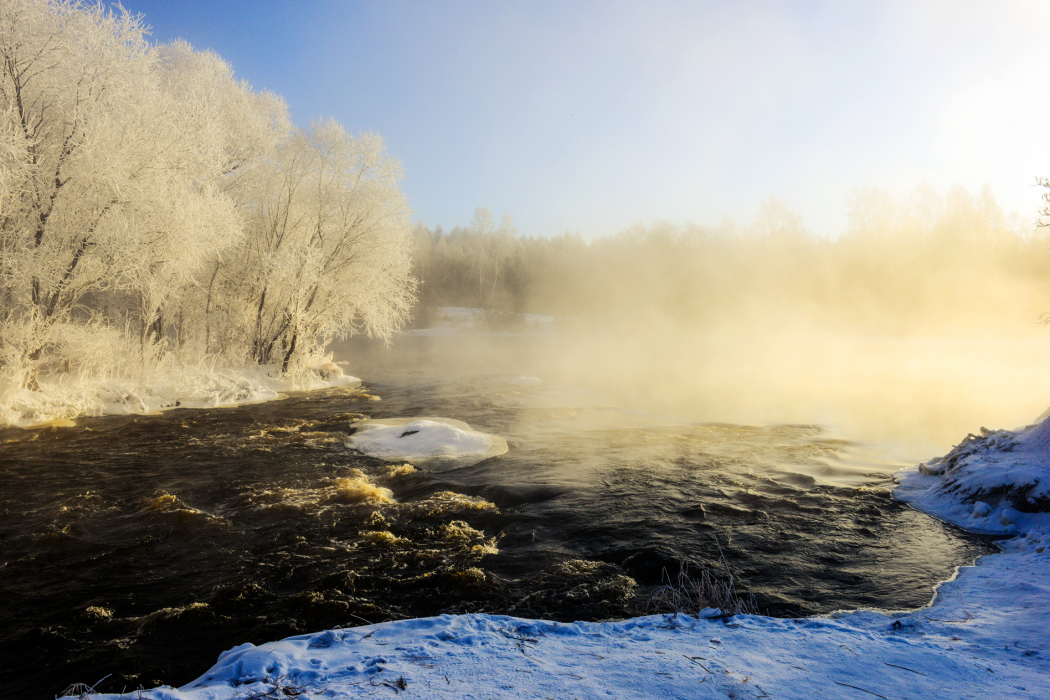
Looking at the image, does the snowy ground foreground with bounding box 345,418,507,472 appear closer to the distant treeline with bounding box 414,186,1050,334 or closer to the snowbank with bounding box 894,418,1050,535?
the snowbank with bounding box 894,418,1050,535

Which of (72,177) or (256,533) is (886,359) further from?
(72,177)

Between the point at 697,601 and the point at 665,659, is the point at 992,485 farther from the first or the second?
the point at 665,659

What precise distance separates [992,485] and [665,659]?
5809 millimetres

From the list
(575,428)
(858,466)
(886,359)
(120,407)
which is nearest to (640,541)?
(858,466)

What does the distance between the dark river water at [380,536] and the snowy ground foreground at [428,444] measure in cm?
39

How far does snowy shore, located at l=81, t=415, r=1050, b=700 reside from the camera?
255 cm

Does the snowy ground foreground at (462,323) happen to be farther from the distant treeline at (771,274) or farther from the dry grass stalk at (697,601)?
the dry grass stalk at (697,601)

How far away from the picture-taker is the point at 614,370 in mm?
25625

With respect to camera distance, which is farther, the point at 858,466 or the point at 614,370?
the point at 614,370

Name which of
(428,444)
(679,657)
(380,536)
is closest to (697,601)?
(679,657)

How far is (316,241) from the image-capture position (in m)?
18.8

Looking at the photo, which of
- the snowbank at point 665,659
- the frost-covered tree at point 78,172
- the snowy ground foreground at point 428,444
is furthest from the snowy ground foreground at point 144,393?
the snowbank at point 665,659

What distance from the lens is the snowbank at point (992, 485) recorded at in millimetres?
5656

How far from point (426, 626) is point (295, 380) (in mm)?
16581
